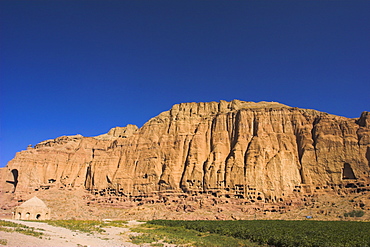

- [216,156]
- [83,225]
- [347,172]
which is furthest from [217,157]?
[83,225]

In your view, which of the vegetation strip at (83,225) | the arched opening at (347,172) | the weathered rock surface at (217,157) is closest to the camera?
the vegetation strip at (83,225)

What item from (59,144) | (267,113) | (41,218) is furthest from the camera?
(59,144)

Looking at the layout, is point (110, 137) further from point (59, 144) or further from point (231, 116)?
point (231, 116)

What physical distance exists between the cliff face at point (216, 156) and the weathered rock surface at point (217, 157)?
281mm

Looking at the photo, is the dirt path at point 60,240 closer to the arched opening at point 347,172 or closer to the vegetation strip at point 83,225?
the vegetation strip at point 83,225

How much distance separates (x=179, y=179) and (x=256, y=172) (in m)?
24.0

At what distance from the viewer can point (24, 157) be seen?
352 feet

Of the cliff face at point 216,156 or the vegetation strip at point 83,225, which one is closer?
the vegetation strip at point 83,225

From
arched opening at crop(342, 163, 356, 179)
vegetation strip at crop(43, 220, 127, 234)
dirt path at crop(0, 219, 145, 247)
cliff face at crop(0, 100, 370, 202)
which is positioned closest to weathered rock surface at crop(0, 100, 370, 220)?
arched opening at crop(342, 163, 356, 179)

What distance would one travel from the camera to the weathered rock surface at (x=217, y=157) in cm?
8394

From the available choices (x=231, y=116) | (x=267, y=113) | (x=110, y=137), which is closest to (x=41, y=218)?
(x=231, y=116)

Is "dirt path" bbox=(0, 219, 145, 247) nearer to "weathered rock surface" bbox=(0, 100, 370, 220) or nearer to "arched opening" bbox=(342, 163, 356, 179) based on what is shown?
"weathered rock surface" bbox=(0, 100, 370, 220)

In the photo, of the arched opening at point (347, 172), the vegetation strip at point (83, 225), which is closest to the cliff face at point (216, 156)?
the arched opening at point (347, 172)

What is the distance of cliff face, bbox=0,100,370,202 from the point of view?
84250mm
